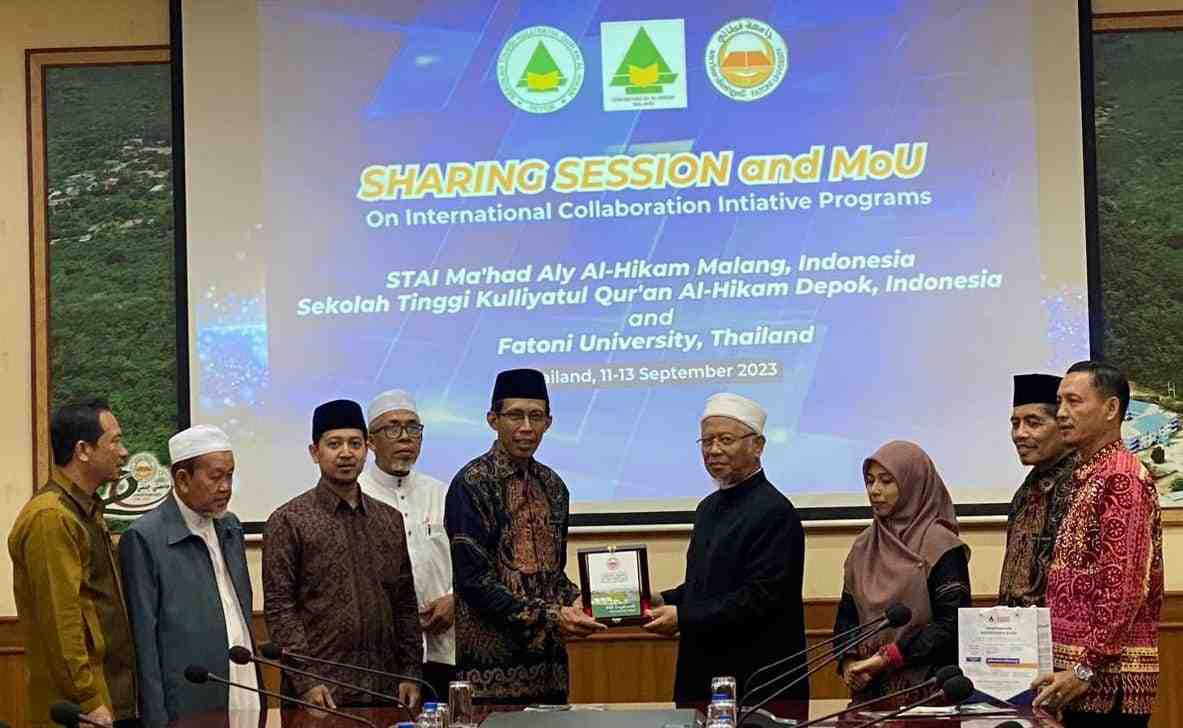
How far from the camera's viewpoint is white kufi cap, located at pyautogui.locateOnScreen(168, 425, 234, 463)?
466 centimetres

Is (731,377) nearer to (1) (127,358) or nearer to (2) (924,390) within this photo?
(2) (924,390)

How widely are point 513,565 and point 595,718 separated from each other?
3.61 feet

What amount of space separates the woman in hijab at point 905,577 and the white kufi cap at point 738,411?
0.39m

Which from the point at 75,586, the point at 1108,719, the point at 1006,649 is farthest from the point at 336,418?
the point at 1108,719

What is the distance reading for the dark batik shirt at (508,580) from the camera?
4891 millimetres

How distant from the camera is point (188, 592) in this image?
4582mm

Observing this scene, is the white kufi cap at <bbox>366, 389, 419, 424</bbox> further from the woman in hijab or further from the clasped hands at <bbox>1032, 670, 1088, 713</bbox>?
the clasped hands at <bbox>1032, 670, 1088, 713</bbox>

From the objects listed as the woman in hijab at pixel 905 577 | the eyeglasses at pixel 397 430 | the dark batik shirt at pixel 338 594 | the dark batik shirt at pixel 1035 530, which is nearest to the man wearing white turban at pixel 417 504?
the eyeglasses at pixel 397 430

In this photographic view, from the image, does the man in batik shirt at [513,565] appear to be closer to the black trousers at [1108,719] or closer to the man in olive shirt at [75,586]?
the man in olive shirt at [75,586]

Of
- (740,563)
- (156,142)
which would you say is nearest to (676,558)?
(740,563)

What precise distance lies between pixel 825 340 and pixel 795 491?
0.62m

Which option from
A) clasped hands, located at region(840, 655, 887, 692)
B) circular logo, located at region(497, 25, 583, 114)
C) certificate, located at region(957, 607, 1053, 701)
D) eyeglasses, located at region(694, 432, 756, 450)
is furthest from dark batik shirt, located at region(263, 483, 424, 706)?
circular logo, located at region(497, 25, 583, 114)

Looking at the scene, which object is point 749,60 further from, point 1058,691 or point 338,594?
point 1058,691

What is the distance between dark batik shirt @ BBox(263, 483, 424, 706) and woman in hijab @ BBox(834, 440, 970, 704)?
4.55 ft
